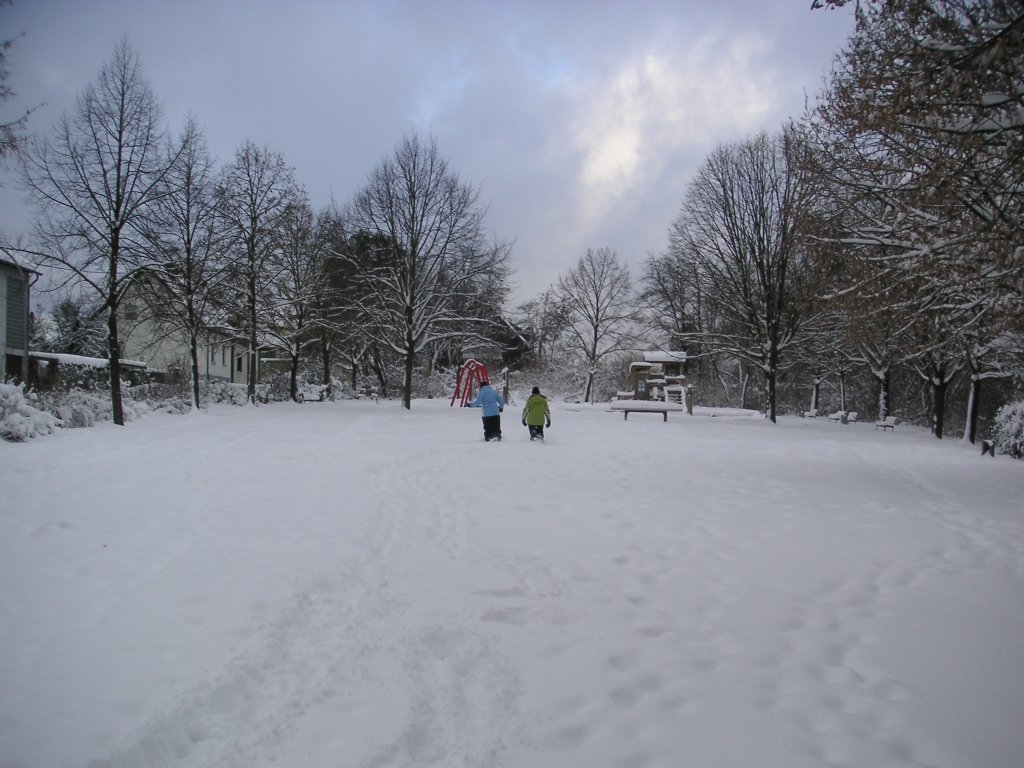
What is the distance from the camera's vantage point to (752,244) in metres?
26.2

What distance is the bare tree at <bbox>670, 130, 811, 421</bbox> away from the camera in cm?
2531

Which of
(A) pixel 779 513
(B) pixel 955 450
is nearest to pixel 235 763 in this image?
(A) pixel 779 513

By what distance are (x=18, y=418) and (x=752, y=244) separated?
26265mm

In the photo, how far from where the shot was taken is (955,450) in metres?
16.2

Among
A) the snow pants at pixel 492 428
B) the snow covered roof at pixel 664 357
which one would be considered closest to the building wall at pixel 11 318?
the snow pants at pixel 492 428

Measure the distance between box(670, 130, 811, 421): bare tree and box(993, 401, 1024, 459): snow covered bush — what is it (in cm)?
1020

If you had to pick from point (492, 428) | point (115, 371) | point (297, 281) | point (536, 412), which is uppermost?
point (297, 281)

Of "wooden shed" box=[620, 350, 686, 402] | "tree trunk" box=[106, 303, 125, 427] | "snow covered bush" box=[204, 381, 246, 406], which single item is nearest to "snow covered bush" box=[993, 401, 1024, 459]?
"wooden shed" box=[620, 350, 686, 402]

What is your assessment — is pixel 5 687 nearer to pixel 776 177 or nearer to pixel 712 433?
pixel 712 433

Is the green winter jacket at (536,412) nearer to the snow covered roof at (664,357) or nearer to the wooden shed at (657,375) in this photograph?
the wooden shed at (657,375)

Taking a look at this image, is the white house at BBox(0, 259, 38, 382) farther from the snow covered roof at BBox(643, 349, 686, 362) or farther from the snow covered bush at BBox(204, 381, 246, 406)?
the snow covered roof at BBox(643, 349, 686, 362)

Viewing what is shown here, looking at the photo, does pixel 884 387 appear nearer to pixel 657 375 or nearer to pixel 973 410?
pixel 973 410

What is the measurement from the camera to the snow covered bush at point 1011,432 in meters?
13.9

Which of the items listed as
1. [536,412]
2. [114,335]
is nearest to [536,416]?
[536,412]
